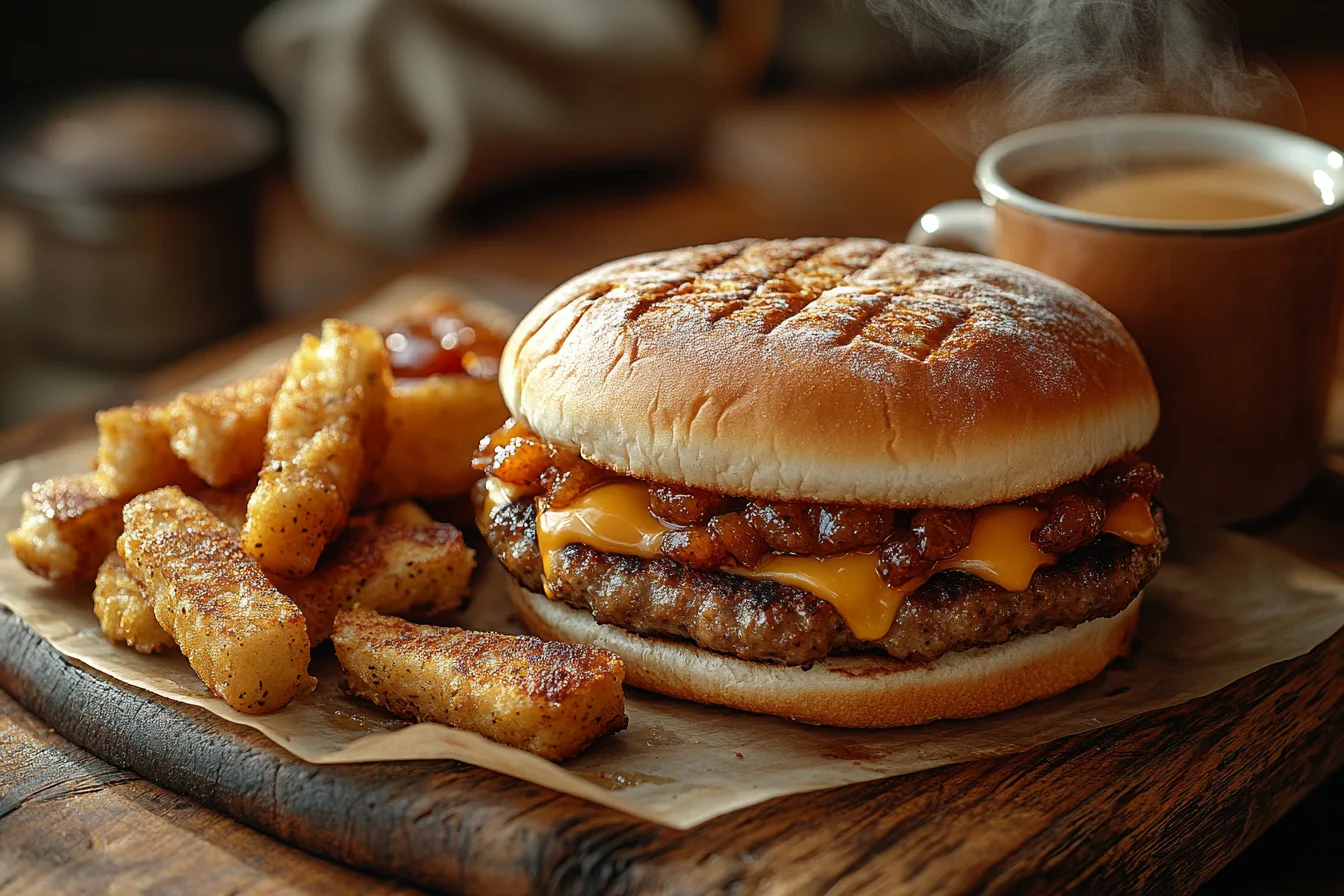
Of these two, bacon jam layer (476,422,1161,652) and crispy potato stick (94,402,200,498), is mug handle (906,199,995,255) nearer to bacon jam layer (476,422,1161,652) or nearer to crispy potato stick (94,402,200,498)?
bacon jam layer (476,422,1161,652)

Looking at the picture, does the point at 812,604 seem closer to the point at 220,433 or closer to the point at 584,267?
the point at 220,433

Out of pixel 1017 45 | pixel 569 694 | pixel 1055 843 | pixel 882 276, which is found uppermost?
pixel 1017 45

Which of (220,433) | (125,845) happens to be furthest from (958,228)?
(125,845)

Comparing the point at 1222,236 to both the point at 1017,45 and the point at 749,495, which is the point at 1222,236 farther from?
the point at 749,495

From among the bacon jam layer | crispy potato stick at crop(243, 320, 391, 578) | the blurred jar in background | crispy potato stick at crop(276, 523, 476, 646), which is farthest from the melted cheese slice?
the blurred jar in background

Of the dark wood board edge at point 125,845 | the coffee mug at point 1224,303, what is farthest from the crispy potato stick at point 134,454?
the coffee mug at point 1224,303

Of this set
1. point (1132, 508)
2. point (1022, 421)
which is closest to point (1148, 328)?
point (1132, 508)
